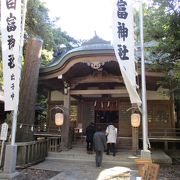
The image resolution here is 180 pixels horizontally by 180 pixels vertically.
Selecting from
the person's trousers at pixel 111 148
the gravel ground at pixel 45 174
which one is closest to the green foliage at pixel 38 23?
the person's trousers at pixel 111 148

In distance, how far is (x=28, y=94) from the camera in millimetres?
12234

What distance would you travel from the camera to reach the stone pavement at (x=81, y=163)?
9.80 metres

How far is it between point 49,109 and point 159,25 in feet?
32.3

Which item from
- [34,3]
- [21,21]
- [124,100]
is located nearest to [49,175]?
[21,21]

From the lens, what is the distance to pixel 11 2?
9.59 meters

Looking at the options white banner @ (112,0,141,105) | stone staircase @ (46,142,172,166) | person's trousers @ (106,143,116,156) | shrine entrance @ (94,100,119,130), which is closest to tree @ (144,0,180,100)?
white banner @ (112,0,141,105)

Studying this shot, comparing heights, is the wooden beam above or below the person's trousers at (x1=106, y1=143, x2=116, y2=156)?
above

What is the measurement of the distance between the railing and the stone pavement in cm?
31

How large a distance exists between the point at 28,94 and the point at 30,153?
2711 millimetres

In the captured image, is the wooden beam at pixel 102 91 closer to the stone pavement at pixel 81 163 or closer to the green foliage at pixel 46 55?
the stone pavement at pixel 81 163

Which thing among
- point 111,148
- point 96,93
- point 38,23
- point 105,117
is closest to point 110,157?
point 111,148

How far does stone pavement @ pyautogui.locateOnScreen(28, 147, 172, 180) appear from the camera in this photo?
980 cm

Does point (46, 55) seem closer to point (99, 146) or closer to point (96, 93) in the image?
point (96, 93)

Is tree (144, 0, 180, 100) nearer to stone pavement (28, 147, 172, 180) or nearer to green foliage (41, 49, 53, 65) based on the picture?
stone pavement (28, 147, 172, 180)
